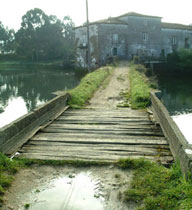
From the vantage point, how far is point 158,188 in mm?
3139

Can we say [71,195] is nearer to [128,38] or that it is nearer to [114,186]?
[114,186]

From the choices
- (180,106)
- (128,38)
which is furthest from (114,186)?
(128,38)

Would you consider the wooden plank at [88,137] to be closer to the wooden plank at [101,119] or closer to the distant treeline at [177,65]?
the wooden plank at [101,119]

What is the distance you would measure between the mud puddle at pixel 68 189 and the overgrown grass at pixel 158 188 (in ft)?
0.48

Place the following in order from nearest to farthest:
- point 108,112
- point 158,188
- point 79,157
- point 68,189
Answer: point 158,188 → point 68,189 → point 79,157 → point 108,112

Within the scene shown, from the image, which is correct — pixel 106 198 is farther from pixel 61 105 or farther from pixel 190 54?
pixel 190 54

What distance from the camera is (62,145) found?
188 inches

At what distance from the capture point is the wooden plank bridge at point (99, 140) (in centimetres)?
427

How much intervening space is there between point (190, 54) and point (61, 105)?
3027 cm

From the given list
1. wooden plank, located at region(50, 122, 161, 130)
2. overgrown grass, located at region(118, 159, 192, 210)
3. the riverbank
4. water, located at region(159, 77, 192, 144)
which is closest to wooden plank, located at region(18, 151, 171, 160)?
the riverbank

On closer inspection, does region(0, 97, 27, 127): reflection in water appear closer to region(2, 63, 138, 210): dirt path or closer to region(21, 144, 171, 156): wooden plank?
region(21, 144, 171, 156): wooden plank

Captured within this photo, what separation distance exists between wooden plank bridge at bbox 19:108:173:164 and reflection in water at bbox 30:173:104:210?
2.18ft

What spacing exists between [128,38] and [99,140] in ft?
116

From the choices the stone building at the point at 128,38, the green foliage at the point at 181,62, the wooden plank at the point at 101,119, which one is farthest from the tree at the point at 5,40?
the wooden plank at the point at 101,119
